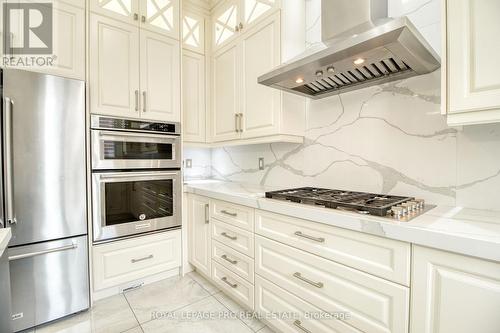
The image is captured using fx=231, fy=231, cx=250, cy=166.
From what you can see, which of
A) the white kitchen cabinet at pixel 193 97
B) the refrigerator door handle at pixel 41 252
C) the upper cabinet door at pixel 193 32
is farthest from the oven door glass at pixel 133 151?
the upper cabinet door at pixel 193 32

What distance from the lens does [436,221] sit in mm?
939

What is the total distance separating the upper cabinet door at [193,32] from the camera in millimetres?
2408

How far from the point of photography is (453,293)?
797 millimetres

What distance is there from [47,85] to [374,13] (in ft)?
6.81

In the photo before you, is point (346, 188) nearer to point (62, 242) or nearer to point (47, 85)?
point (62, 242)

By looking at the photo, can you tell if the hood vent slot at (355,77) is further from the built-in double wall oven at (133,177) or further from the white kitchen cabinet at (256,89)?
the built-in double wall oven at (133,177)

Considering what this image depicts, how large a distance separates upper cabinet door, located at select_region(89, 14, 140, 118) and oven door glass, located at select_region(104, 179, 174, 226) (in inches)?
24.2

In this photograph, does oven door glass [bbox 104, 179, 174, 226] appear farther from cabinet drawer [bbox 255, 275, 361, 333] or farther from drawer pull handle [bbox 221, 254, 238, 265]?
cabinet drawer [bbox 255, 275, 361, 333]

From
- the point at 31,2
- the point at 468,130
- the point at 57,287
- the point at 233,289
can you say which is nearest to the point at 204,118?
the point at 31,2

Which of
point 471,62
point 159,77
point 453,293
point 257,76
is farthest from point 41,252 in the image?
point 471,62

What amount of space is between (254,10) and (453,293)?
2.18 m

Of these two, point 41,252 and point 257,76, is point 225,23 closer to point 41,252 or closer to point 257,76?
point 257,76

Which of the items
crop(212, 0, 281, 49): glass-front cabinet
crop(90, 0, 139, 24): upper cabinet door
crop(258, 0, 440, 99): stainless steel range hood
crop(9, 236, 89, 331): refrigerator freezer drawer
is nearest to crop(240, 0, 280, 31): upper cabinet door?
crop(212, 0, 281, 49): glass-front cabinet

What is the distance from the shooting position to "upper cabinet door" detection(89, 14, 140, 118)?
1804 mm
